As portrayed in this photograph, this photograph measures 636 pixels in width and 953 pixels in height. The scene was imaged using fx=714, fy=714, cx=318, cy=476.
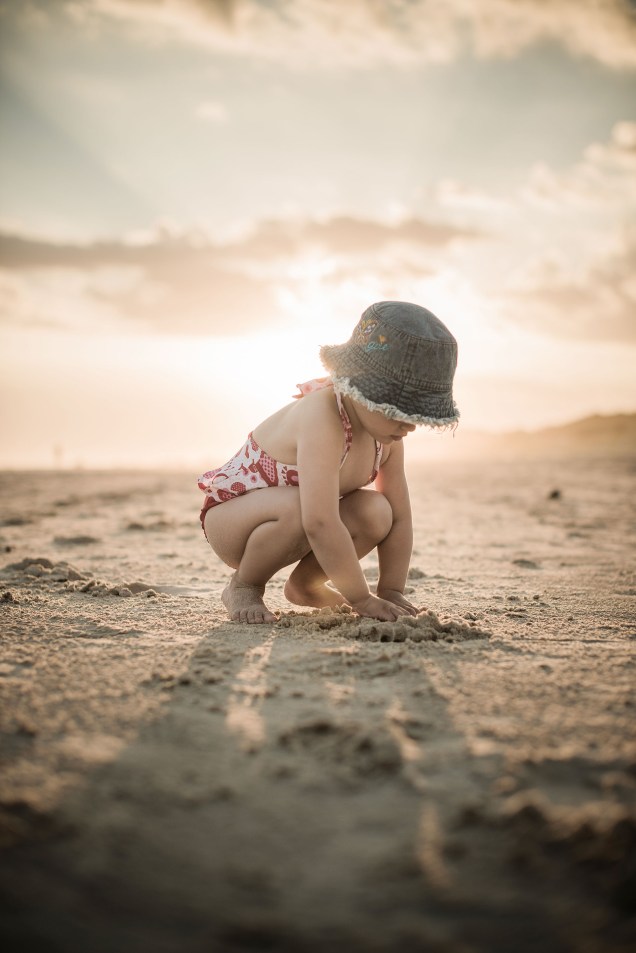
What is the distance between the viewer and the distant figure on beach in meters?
2.37

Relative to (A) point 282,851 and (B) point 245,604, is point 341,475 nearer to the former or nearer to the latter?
(B) point 245,604

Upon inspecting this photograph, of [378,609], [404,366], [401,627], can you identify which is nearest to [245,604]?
[378,609]

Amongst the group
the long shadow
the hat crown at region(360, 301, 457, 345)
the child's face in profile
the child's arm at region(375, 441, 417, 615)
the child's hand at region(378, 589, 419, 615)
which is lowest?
the long shadow

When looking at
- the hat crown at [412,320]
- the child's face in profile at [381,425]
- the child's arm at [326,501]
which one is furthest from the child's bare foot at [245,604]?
the hat crown at [412,320]

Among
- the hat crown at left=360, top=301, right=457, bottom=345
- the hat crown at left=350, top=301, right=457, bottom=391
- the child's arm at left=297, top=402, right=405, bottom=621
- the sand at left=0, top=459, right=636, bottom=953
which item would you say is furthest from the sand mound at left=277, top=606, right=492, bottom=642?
the hat crown at left=360, top=301, right=457, bottom=345

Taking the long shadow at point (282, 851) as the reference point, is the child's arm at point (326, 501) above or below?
above

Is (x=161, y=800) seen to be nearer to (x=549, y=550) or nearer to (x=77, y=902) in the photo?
(x=77, y=902)

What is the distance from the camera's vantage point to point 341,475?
2588mm

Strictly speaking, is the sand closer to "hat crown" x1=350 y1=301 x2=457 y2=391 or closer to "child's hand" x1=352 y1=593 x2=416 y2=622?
"child's hand" x1=352 y1=593 x2=416 y2=622

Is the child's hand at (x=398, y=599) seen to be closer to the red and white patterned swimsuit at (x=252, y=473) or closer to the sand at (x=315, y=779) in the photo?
the sand at (x=315, y=779)

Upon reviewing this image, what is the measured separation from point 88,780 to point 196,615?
1348 mm

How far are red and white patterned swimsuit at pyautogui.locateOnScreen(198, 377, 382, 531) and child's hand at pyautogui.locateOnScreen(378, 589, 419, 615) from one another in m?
0.44

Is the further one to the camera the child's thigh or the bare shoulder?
the child's thigh

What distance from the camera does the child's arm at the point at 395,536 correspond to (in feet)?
9.13
